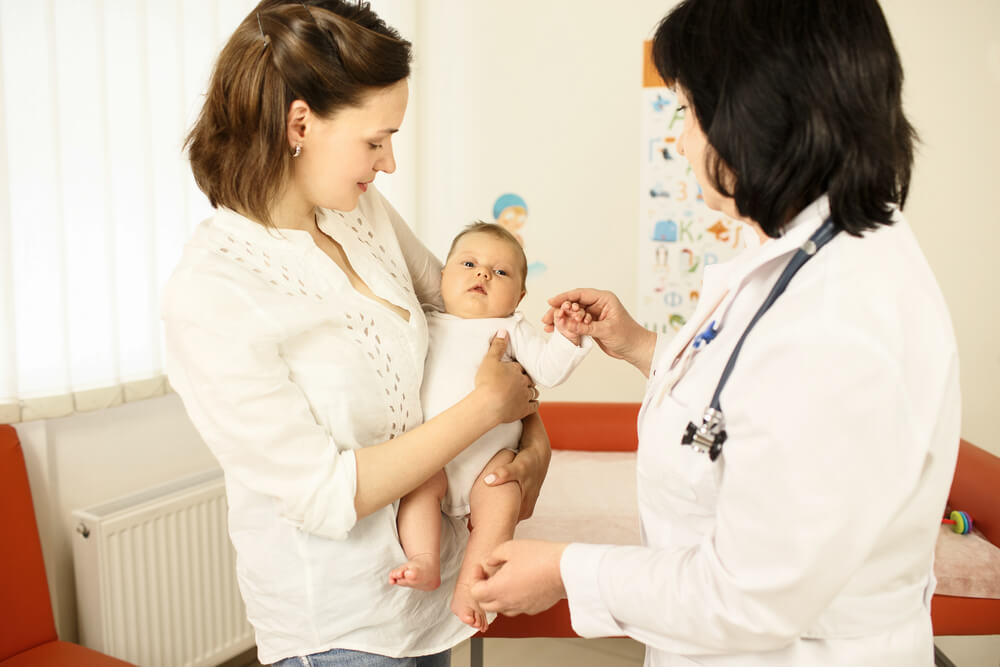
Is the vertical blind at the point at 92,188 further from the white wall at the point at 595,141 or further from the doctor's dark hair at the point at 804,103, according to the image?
the doctor's dark hair at the point at 804,103

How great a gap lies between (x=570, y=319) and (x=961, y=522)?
1660 millimetres

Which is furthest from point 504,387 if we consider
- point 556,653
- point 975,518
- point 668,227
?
point 668,227

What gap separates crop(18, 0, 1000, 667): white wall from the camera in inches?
124

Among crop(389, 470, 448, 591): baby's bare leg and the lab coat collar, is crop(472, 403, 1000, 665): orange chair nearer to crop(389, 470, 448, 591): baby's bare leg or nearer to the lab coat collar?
crop(389, 470, 448, 591): baby's bare leg

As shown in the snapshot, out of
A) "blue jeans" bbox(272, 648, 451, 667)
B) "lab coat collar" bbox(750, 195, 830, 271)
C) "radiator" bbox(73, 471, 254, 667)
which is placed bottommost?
"radiator" bbox(73, 471, 254, 667)

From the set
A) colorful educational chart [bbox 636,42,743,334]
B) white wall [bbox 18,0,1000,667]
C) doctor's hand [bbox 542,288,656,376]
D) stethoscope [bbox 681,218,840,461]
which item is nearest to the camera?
stethoscope [bbox 681,218,840,461]

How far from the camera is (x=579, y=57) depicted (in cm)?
347

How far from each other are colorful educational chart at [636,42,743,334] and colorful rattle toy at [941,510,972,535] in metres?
1.38

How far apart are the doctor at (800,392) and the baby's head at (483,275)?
0.75 meters

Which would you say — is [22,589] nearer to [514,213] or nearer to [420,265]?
[420,265]

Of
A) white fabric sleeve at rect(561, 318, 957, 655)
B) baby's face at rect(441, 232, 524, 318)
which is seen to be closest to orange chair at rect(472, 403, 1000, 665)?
baby's face at rect(441, 232, 524, 318)

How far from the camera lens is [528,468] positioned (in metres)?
1.51

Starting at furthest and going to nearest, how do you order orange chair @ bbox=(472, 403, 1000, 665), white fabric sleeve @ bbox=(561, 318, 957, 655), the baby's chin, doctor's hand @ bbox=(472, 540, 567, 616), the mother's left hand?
orange chair @ bbox=(472, 403, 1000, 665)
the baby's chin
the mother's left hand
doctor's hand @ bbox=(472, 540, 567, 616)
white fabric sleeve @ bbox=(561, 318, 957, 655)

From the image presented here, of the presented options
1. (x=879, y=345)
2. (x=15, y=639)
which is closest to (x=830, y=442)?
(x=879, y=345)
